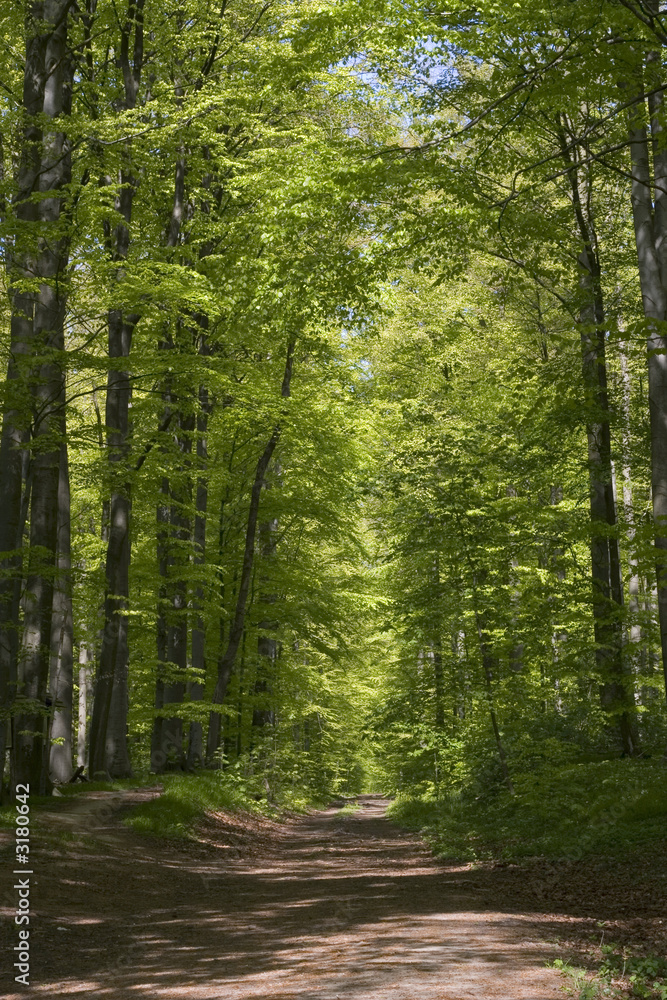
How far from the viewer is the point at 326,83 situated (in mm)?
15922

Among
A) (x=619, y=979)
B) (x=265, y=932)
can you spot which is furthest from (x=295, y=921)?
(x=619, y=979)

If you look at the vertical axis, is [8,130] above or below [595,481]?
above

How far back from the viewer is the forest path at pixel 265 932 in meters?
5.07

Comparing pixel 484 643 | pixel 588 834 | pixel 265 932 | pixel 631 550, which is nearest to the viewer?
pixel 265 932

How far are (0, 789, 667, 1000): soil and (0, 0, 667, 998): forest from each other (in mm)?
1255

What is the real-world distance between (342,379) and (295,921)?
47.0 ft

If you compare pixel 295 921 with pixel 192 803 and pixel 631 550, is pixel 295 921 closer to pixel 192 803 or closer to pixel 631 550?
pixel 631 550

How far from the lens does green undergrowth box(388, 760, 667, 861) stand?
9.92 m

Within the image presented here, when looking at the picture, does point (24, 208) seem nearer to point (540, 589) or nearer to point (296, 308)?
point (296, 308)

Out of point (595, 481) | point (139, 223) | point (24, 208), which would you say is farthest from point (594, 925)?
point (139, 223)

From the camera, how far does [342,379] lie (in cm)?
2019

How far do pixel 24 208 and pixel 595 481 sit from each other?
954 cm

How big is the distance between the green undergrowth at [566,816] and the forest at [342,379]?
63 mm

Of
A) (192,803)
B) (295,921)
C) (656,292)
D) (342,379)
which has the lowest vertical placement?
(192,803)
